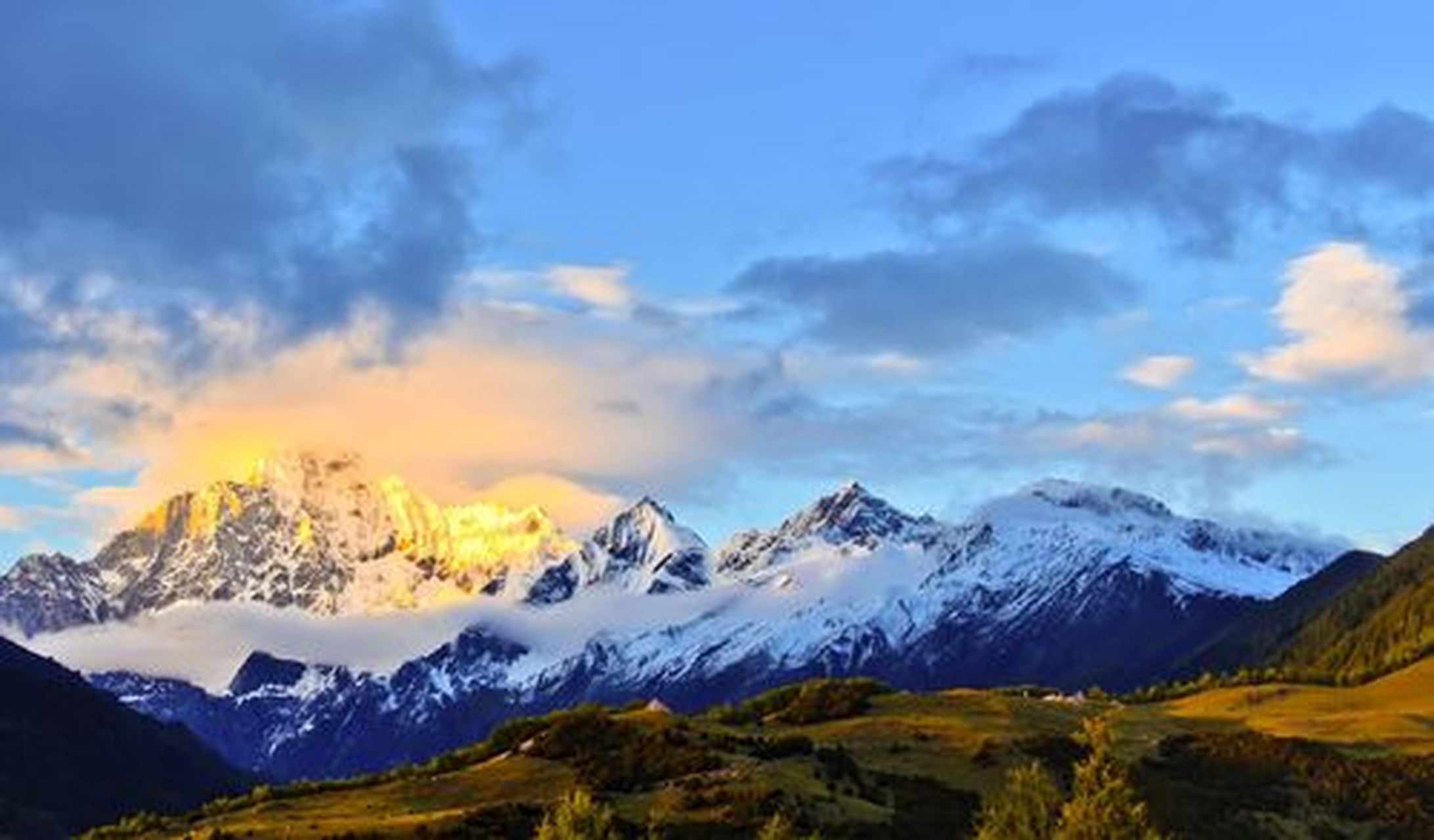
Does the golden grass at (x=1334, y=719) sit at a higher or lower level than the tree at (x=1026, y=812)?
higher

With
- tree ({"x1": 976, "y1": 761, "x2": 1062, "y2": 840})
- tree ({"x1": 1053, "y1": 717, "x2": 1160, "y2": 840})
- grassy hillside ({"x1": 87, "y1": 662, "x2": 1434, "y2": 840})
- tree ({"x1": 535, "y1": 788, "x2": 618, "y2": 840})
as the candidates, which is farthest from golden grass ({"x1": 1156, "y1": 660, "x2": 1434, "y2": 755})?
tree ({"x1": 535, "y1": 788, "x2": 618, "y2": 840})

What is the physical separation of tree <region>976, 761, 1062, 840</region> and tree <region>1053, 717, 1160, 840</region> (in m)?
5.64

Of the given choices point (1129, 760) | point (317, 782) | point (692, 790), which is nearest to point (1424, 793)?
point (1129, 760)

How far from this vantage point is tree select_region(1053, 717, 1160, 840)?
71688 millimetres

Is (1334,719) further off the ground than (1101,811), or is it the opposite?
(1334,719)

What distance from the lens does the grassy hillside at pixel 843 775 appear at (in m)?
114

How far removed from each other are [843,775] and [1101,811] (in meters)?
56.0

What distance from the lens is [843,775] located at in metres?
127

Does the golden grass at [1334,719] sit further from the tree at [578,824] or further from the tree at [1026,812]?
the tree at [578,824]

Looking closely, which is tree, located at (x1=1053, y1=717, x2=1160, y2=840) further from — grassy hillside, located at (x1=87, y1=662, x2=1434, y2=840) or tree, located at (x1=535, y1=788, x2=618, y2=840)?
grassy hillside, located at (x1=87, y1=662, x2=1434, y2=840)

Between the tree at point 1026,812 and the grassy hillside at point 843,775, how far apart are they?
23.2 meters

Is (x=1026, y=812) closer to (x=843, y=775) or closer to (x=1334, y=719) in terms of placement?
(x=843, y=775)

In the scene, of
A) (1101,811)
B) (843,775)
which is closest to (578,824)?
(1101,811)

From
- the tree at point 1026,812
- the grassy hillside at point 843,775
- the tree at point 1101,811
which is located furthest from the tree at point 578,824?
the grassy hillside at point 843,775
